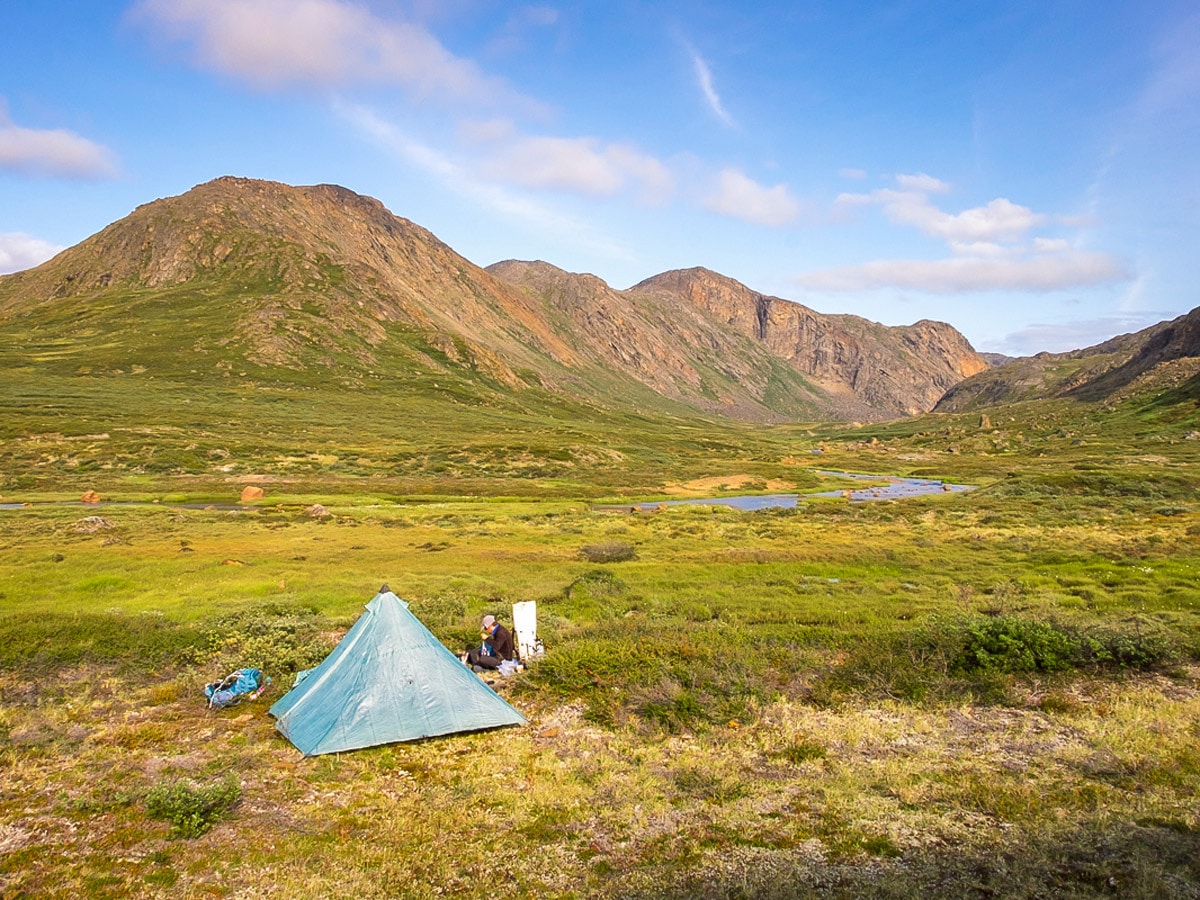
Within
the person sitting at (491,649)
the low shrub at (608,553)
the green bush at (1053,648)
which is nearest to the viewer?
the green bush at (1053,648)

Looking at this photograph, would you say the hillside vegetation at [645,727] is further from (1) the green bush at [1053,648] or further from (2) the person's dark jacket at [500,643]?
(2) the person's dark jacket at [500,643]

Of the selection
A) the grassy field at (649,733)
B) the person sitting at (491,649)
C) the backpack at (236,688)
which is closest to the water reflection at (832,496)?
the grassy field at (649,733)

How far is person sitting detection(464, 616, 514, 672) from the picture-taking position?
19.6m

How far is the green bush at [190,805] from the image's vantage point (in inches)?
449

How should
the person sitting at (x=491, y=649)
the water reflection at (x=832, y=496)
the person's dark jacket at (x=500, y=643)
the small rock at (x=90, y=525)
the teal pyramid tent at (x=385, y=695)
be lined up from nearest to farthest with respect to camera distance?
the teal pyramid tent at (x=385, y=695) → the person sitting at (x=491, y=649) → the person's dark jacket at (x=500, y=643) → the small rock at (x=90, y=525) → the water reflection at (x=832, y=496)

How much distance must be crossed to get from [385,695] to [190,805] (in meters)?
4.87

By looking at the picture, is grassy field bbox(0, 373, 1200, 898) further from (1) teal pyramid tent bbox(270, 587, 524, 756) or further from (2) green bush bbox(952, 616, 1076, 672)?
(1) teal pyramid tent bbox(270, 587, 524, 756)

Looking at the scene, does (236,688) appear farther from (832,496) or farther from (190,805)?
(832,496)

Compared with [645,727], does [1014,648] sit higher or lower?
higher

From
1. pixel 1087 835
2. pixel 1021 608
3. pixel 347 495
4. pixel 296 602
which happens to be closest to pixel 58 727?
pixel 296 602

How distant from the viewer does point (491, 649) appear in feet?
65.1

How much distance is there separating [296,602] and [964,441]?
180m

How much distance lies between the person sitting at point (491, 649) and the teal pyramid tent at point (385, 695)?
2.39 metres

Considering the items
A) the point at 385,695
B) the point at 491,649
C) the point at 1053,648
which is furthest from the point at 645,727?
the point at 1053,648
